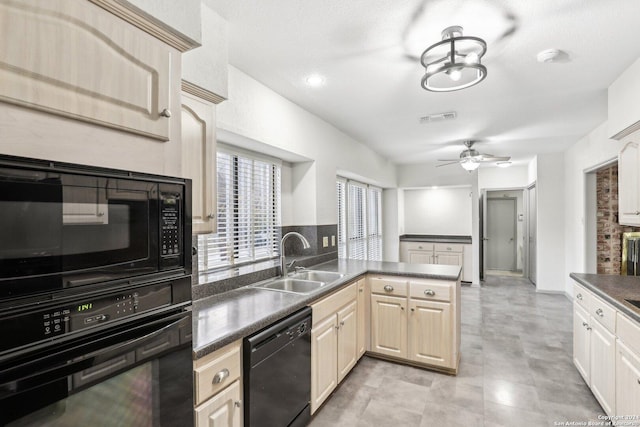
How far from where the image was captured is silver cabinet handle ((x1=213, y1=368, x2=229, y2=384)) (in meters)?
1.40

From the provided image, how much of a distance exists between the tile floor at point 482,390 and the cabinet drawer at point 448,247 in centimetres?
250

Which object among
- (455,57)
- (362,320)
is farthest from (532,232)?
(455,57)

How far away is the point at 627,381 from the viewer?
186cm

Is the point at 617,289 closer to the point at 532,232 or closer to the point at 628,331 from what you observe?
the point at 628,331

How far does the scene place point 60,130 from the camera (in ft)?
2.83

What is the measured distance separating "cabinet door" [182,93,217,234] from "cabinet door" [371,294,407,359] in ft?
6.30

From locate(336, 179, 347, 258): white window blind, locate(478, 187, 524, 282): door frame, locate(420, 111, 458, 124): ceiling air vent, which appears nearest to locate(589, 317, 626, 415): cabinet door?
locate(420, 111, 458, 124): ceiling air vent

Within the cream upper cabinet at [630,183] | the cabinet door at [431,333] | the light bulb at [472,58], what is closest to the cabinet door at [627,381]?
the cream upper cabinet at [630,183]

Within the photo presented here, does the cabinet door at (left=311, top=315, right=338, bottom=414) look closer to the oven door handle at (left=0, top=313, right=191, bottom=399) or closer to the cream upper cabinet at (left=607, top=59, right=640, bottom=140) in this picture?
the oven door handle at (left=0, top=313, right=191, bottom=399)

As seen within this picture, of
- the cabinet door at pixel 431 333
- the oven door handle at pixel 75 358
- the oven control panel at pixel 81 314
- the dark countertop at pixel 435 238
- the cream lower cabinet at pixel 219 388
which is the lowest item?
the cabinet door at pixel 431 333

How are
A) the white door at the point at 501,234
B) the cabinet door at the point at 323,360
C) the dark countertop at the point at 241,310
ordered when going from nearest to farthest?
the dark countertop at the point at 241,310 → the cabinet door at the point at 323,360 → the white door at the point at 501,234

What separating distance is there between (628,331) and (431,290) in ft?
→ 4.18

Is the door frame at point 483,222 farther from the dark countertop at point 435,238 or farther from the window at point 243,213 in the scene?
the window at point 243,213

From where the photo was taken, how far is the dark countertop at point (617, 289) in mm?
1886
